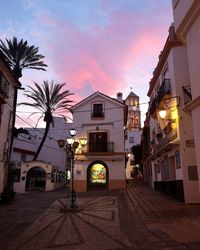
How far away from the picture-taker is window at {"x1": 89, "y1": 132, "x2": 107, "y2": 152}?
23.7m

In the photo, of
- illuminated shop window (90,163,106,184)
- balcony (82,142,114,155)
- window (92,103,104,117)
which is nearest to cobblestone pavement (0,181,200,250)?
balcony (82,142,114,155)

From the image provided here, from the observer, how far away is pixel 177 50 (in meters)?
13.9

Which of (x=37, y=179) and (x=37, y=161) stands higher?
(x=37, y=161)

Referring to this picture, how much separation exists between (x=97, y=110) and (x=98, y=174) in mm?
6589

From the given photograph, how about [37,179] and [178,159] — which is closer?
[178,159]

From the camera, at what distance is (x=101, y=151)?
928 inches

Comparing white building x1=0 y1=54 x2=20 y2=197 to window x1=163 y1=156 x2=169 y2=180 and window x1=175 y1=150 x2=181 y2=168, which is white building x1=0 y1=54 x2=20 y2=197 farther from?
window x1=163 y1=156 x2=169 y2=180

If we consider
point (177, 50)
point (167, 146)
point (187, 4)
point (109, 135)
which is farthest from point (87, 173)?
point (187, 4)

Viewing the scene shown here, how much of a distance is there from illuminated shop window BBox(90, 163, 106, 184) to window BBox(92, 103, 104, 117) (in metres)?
5.12

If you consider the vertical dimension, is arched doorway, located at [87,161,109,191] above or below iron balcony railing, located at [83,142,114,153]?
below

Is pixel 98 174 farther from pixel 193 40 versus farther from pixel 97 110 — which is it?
pixel 193 40

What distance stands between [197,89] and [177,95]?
25.4ft

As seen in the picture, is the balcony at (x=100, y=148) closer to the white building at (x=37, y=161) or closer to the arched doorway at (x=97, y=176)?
the arched doorway at (x=97, y=176)

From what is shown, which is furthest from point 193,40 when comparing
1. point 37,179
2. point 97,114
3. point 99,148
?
point 37,179
